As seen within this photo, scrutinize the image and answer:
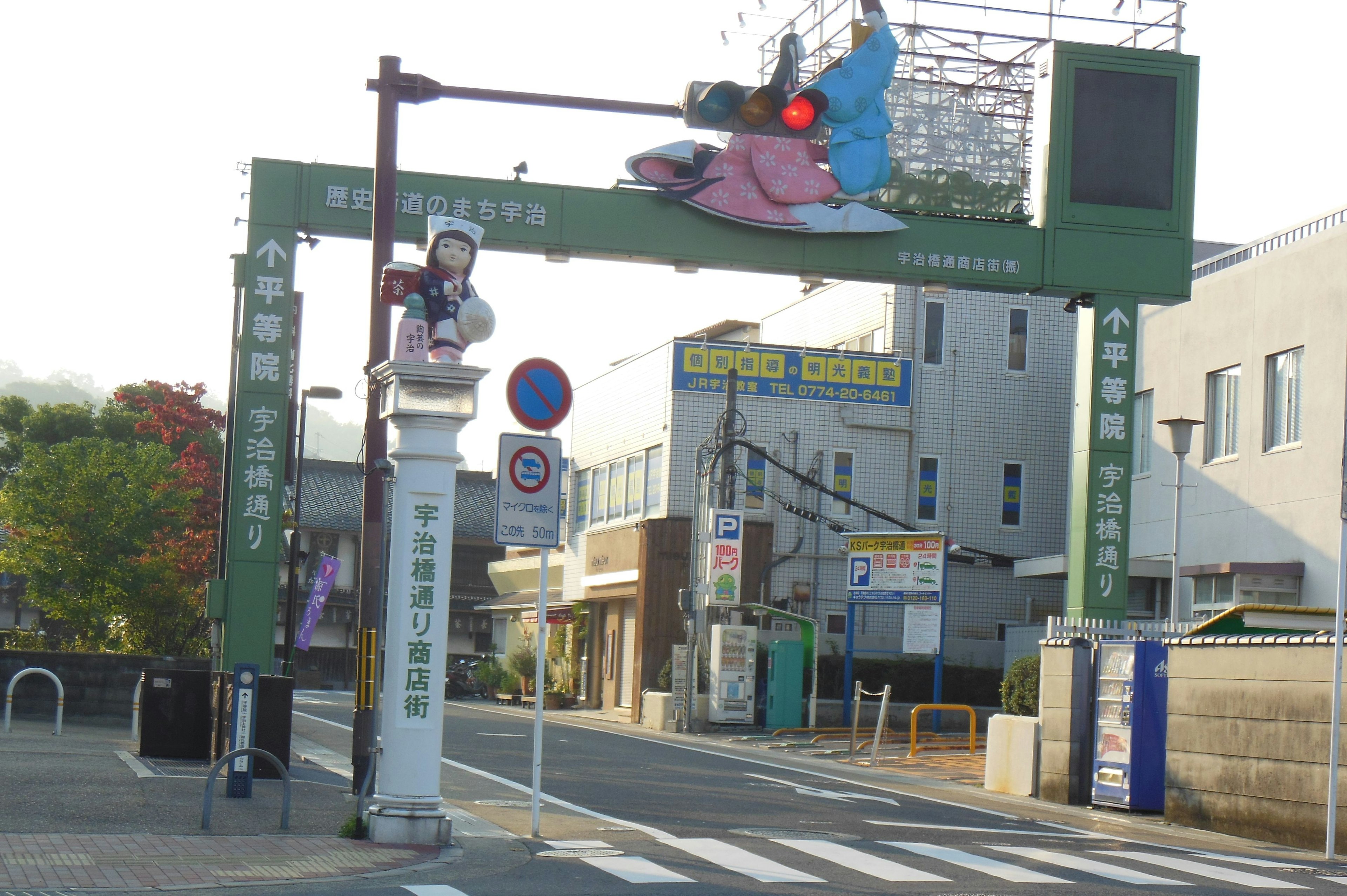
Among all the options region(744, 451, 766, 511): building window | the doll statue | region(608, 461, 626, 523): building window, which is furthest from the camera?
region(608, 461, 626, 523): building window

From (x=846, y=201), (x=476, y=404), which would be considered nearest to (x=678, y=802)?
(x=476, y=404)

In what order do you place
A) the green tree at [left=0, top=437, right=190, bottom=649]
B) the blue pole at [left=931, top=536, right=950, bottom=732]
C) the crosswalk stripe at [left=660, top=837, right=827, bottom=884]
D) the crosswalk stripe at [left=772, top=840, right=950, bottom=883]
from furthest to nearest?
1. the blue pole at [left=931, top=536, right=950, bottom=732]
2. the green tree at [left=0, top=437, right=190, bottom=649]
3. the crosswalk stripe at [left=772, top=840, right=950, bottom=883]
4. the crosswalk stripe at [left=660, top=837, right=827, bottom=884]

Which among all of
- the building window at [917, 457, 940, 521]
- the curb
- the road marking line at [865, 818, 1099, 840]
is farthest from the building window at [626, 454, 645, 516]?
the curb

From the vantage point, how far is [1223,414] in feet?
89.1

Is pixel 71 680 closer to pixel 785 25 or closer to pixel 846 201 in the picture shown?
pixel 846 201

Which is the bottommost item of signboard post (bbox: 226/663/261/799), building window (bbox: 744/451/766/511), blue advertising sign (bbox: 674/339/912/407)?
signboard post (bbox: 226/663/261/799)

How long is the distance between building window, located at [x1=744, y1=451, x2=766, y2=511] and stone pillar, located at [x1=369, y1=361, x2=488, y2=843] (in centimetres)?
2586

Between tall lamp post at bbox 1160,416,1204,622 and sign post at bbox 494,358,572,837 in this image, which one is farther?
tall lamp post at bbox 1160,416,1204,622

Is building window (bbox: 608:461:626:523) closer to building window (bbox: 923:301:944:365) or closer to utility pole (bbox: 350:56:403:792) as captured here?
→ building window (bbox: 923:301:944:365)

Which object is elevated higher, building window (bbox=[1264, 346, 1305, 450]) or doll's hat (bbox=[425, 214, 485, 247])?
building window (bbox=[1264, 346, 1305, 450])

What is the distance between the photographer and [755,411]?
120 ft

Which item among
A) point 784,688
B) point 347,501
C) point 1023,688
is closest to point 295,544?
point 784,688

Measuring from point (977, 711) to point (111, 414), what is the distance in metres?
27.4

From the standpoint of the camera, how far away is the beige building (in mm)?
23812
